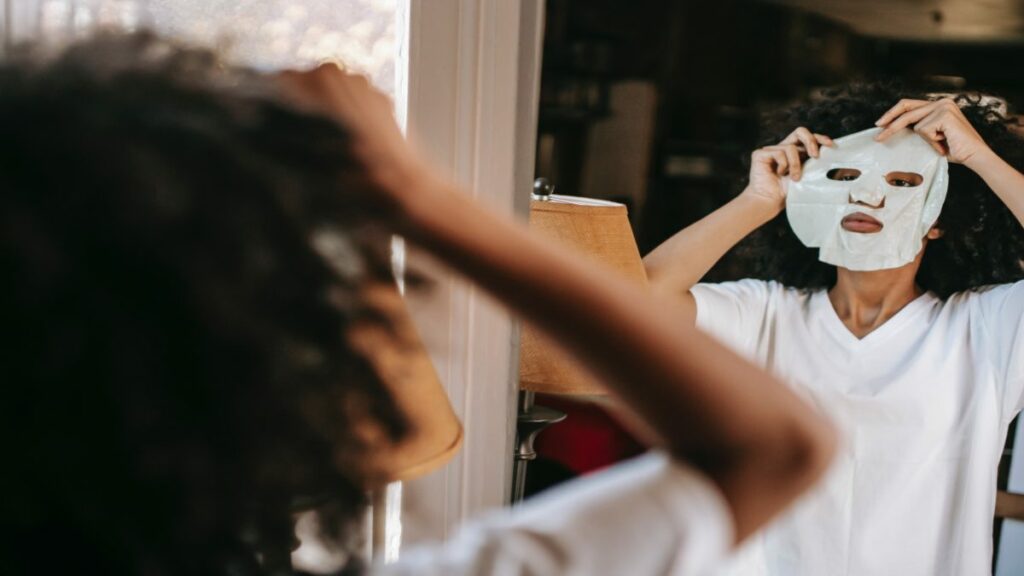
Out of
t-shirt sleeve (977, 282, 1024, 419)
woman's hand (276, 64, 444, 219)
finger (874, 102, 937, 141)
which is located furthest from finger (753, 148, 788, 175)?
woman's hand (276, 64, 444, 219)

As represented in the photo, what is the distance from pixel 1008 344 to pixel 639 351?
773 millimetres

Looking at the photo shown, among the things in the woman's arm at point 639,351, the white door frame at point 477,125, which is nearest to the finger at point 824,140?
the white door frame at point 477,125

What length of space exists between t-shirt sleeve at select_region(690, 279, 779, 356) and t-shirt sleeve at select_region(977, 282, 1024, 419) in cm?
24

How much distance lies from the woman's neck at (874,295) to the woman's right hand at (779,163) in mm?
125

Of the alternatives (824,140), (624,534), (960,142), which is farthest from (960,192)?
(624,534)

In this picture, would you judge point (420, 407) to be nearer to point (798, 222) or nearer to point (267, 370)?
point (267, 370)

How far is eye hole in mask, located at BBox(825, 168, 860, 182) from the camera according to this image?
110 centimetres

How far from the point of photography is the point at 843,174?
3.61ft

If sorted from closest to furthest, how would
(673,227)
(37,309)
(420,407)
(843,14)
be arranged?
(37,309) < (420,407) < (843,14) < (673,227)

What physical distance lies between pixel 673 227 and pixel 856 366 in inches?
10.7

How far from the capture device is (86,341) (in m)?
0.39

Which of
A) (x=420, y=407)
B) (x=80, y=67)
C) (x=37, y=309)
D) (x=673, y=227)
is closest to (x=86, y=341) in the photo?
(x=37, y=309)

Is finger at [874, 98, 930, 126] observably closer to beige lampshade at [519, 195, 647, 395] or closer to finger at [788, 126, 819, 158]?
finger at [788, 126, 819, 158]

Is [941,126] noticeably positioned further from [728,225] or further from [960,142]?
[728,225]
